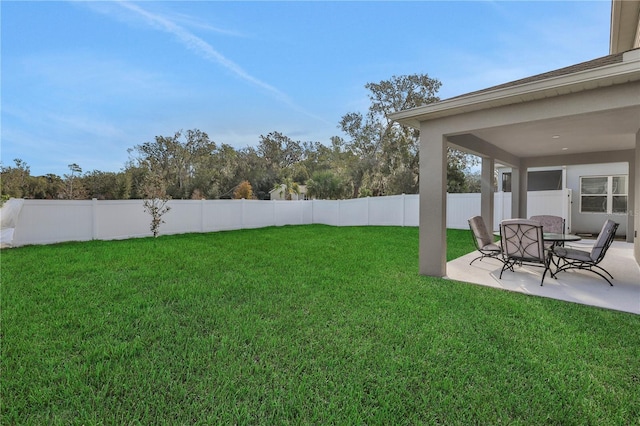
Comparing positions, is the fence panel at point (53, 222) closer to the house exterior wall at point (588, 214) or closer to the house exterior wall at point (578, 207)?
the house exterior wall at point (578, 207)

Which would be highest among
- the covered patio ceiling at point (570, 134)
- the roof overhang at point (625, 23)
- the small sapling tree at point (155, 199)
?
the roof overhang at point (625, 23)

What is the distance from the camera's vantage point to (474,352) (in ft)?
A: 9.50

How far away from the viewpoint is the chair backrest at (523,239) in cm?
530

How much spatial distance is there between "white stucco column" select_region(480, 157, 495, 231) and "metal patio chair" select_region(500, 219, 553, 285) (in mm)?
3383

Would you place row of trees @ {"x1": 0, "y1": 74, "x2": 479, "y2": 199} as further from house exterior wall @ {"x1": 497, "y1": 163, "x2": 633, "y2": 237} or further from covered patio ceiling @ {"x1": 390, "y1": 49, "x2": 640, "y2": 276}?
covered patio ceiling @ {"x1": 390, "y1": 49, "x2": 640, "y2": 276}

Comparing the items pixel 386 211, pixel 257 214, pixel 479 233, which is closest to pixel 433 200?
pixel 479 233

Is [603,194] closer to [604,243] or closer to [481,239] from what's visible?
[481,239]

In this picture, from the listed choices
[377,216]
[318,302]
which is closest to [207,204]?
[377,216]

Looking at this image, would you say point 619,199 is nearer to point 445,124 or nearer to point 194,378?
point 445,124

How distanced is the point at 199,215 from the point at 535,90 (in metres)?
12.5

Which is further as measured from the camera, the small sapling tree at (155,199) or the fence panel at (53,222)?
the small sapling tree at (155,199)

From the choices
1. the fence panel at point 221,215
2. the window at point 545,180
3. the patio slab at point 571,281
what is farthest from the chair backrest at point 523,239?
the fence panel at point 221,215

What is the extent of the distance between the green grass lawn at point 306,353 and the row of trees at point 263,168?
Answer: 13689 mm

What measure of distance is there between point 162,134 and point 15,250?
2543cm
